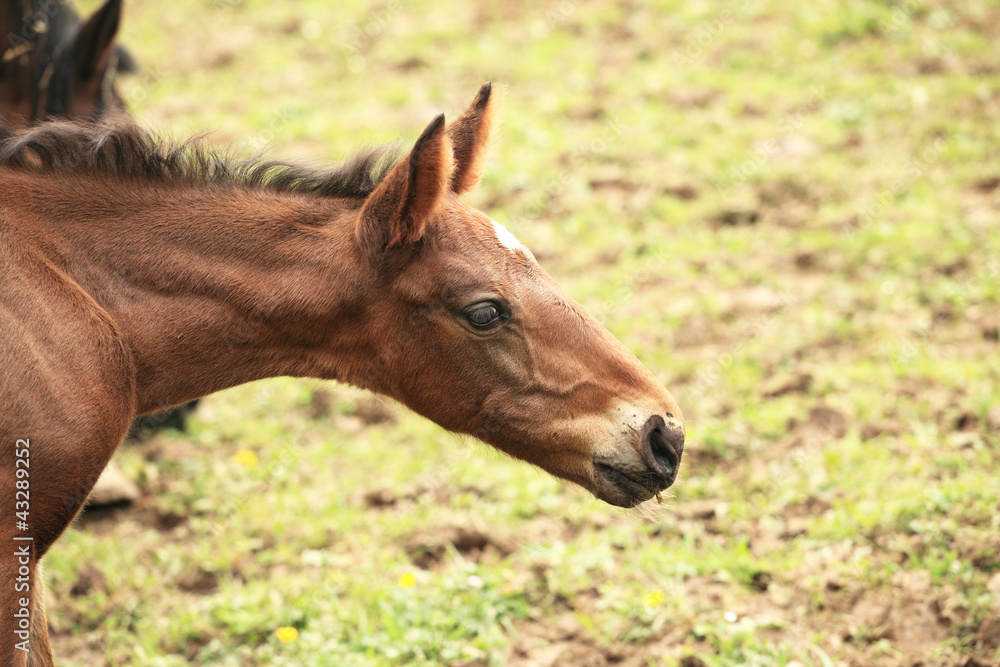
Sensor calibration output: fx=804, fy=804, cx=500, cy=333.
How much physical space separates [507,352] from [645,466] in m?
0.60

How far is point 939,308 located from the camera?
5188 mm

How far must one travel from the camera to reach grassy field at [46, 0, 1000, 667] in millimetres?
3537

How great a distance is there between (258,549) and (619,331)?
2667 millimetres

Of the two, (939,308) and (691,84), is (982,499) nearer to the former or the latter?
(939,308)

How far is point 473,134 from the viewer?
2.98 metres

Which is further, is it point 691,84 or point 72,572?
point 691,84

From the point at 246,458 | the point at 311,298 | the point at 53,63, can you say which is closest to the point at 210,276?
the point at 311,298

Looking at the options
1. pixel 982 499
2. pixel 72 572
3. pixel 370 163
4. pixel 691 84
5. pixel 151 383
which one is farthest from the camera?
pixel 691 84

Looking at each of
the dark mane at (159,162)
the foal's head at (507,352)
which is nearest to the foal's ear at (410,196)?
the foal's head at (507,352)

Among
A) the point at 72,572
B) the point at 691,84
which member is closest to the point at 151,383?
the point at 72,572

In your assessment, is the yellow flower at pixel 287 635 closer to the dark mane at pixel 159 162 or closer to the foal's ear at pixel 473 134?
the dark mane at pixel 159 162

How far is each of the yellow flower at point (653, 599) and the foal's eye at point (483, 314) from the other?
1.59 meters

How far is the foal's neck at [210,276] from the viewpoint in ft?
8.50

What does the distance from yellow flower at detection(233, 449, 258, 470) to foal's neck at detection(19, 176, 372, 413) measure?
2.14 m
